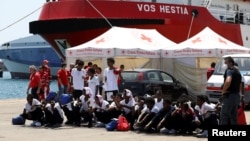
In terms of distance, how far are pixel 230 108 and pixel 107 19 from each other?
1510cm

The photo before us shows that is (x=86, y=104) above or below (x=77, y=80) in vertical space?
below

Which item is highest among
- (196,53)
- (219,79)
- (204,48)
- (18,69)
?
(204,48)

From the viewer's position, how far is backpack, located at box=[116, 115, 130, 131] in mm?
12492

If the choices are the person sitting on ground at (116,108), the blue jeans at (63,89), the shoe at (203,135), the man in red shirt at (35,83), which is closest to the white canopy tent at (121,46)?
the blue jeans at (63,89)

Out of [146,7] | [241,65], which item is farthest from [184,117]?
[146,7]

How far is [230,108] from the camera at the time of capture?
10297mm

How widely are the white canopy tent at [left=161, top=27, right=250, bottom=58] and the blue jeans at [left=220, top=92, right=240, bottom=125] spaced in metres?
8.87

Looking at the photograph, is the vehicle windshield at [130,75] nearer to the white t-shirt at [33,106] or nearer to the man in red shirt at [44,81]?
the man in red shirt at [44,81]

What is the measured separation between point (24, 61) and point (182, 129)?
78.2m

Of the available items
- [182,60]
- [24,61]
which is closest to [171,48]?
[182,60]

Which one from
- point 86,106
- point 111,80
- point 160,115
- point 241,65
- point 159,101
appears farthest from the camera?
point 241,65

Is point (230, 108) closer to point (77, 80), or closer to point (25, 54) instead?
point (77, 80)

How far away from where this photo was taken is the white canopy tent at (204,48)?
753 inches

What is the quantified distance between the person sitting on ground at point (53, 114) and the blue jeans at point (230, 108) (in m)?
4.65
